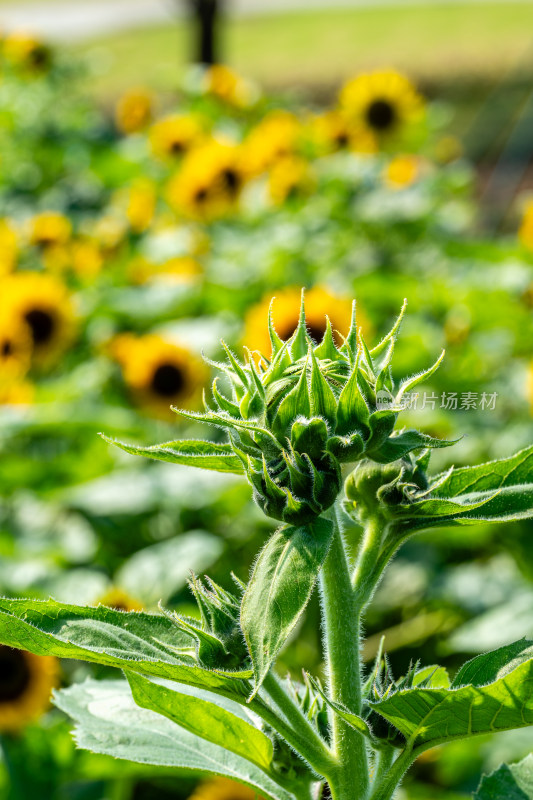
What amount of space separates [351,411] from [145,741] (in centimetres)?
29

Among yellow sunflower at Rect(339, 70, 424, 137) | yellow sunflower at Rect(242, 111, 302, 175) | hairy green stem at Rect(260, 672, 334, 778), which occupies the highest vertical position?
hairy green stem at Rect(260, 672, 334, 778)

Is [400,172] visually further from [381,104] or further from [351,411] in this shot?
[351,411]

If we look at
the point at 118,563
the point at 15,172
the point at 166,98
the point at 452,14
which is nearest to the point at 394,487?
the point at 118,563

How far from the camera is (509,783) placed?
67 centimetres

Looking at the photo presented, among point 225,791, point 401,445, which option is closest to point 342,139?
point 225,791

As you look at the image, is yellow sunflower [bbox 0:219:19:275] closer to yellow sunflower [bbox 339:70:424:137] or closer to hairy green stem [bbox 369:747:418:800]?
yellow sunflower [bbox 339:70:424:137]

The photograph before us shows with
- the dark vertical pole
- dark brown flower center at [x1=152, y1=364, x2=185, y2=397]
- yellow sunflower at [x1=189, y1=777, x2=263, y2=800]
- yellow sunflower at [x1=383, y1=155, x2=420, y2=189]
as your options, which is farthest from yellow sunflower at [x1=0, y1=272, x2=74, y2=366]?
the dark vertical pole

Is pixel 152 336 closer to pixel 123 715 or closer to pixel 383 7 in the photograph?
pixel 123 715

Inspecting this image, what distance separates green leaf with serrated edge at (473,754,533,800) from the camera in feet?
2.17

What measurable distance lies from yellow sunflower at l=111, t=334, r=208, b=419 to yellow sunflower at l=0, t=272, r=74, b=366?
0.23 m

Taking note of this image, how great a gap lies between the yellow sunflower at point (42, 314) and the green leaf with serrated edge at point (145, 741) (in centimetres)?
176

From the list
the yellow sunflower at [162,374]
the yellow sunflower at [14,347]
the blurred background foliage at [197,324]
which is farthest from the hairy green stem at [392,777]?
the yellow sunflower at [14,347]

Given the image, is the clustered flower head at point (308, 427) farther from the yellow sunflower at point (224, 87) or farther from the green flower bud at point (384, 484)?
the yellow sunflower at point (224, 87)

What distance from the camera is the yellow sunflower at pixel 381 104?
11.0ft
